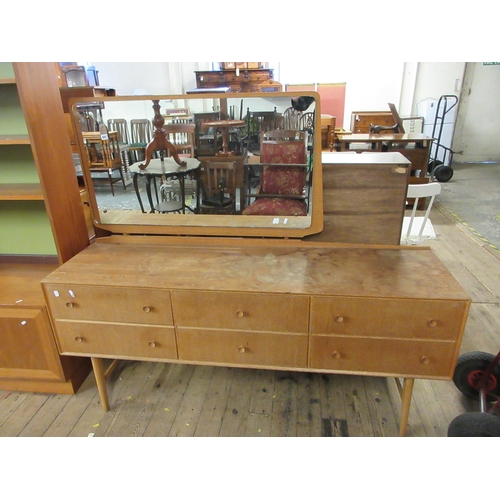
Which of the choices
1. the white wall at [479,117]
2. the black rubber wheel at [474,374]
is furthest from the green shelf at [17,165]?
the white wall at [479,117]

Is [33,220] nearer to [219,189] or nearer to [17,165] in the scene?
[17,165]

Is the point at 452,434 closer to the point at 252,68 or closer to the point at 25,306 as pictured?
the point at 25,306

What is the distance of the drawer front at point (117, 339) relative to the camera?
1.45 meters

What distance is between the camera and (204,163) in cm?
161

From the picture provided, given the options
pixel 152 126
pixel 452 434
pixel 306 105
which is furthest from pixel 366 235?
pixel 152 126

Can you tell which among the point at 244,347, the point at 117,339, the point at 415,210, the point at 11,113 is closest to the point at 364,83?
the point at 415,210

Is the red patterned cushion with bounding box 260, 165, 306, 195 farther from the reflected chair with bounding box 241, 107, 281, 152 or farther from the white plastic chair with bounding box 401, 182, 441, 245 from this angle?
the white plastic chair with bounding box 401, 182, 441, 245

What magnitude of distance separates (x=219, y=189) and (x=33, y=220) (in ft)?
3.40

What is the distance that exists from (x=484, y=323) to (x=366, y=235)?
124cm

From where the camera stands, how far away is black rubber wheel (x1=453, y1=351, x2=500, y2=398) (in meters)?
1.60

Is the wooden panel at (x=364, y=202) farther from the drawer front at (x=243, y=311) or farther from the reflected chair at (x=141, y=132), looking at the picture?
the reflected chair at (x=141, y=132)

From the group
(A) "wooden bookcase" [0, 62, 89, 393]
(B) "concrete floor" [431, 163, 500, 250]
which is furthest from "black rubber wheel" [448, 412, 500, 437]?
(B) "concrete floor" [431, 163, 500, 250]

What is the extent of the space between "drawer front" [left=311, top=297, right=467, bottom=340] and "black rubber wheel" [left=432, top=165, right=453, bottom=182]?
467cm

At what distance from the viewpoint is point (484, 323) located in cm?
223
